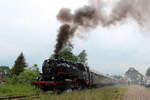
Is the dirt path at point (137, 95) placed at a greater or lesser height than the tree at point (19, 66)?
lesser

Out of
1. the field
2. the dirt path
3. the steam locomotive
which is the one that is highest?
the steam locomotive

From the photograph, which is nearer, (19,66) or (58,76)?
(58,76)

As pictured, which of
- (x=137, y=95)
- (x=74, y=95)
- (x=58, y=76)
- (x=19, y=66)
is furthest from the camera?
(x=19, y=66)

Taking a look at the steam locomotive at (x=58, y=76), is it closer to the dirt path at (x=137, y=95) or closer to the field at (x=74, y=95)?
the field at (x=74, y=95)

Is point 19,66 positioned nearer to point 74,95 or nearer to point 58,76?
point 58,76

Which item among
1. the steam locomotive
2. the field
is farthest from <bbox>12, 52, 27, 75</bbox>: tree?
the steam locomotive

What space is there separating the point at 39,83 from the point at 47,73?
1.15 m

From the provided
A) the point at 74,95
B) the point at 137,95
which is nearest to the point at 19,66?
the point at 137,95

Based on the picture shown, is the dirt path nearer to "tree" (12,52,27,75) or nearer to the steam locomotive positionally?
the steam locomotive

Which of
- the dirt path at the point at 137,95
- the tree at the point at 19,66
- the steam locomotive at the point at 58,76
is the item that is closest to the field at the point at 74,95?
the dirt path at the point at 137,95

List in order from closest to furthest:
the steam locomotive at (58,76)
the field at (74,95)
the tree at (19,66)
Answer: the field at (74,95)
the steam locomotive at (58,76)
the tree at (19,66)

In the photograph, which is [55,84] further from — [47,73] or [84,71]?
[84,71]

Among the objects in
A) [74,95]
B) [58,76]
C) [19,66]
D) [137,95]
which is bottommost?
[137,95]

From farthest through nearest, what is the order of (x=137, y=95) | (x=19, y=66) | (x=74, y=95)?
(x=19, y=66), (x=137, y=95), (x=74, y=95)
